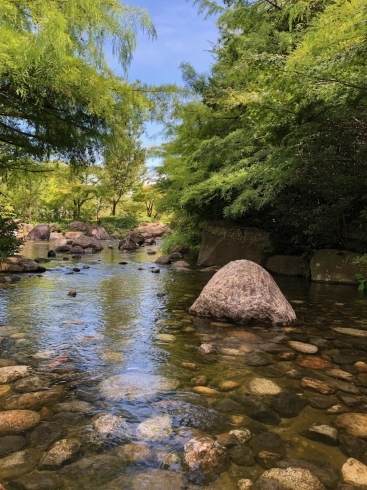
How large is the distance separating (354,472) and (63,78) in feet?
15.9

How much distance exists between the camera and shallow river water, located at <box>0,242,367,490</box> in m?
1.92

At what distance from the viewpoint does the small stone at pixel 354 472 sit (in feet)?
6.08

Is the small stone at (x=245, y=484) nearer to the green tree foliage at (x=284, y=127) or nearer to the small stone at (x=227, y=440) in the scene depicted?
the small stone at (x=227, y=440)

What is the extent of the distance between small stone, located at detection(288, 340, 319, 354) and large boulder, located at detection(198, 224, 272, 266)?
6.62 metres

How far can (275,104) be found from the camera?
511cm

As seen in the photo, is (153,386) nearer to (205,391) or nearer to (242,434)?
(205,391)

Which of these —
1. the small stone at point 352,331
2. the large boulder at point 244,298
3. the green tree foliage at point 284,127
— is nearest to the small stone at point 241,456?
the large boulder at point 244,298

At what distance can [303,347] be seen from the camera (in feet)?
12.8

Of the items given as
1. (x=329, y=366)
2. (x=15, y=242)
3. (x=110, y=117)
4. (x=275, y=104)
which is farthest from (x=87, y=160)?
(x=329, y=366)

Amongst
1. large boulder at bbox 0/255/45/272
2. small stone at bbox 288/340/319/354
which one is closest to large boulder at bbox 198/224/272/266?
large boulder at bbox 0/255/45/272

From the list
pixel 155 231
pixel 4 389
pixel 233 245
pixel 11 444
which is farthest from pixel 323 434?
pixel 155 231

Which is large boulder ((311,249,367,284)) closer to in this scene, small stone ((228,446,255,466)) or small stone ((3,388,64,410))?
small stone ((228,446,255,466))

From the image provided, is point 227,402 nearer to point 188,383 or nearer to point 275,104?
point 188,383

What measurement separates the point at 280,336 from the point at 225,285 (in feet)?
3.48
